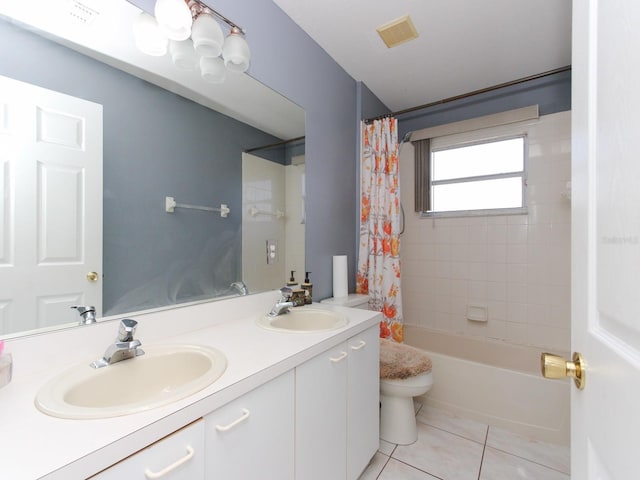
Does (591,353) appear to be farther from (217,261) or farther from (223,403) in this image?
(217,261)

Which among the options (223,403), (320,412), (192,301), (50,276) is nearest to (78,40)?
(50,276)

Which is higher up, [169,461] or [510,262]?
[510,262]

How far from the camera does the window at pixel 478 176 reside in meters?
2.44

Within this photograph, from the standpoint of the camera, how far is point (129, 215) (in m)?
1.07

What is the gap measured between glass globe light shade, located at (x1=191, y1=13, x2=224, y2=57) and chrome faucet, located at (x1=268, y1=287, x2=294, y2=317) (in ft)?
3.80

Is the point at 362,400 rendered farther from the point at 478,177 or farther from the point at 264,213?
the point at 478,177

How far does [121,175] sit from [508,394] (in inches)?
93.5

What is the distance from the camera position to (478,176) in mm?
2584

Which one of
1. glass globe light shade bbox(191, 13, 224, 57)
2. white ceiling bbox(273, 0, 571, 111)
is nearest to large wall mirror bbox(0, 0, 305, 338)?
glass globe light shade bbox(191, 13, 224, 57)

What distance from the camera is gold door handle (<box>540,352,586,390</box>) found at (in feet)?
1.73

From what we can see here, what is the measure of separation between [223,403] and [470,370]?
1.81 m

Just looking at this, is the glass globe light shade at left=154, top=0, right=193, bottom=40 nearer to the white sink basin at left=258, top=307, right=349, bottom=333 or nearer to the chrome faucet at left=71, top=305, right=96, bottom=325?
the chrome faucet at left=71, top=305, right=96, bottom=325

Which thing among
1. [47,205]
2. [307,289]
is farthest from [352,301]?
[47,205]

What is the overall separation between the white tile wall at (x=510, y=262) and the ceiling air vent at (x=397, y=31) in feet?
3.66
